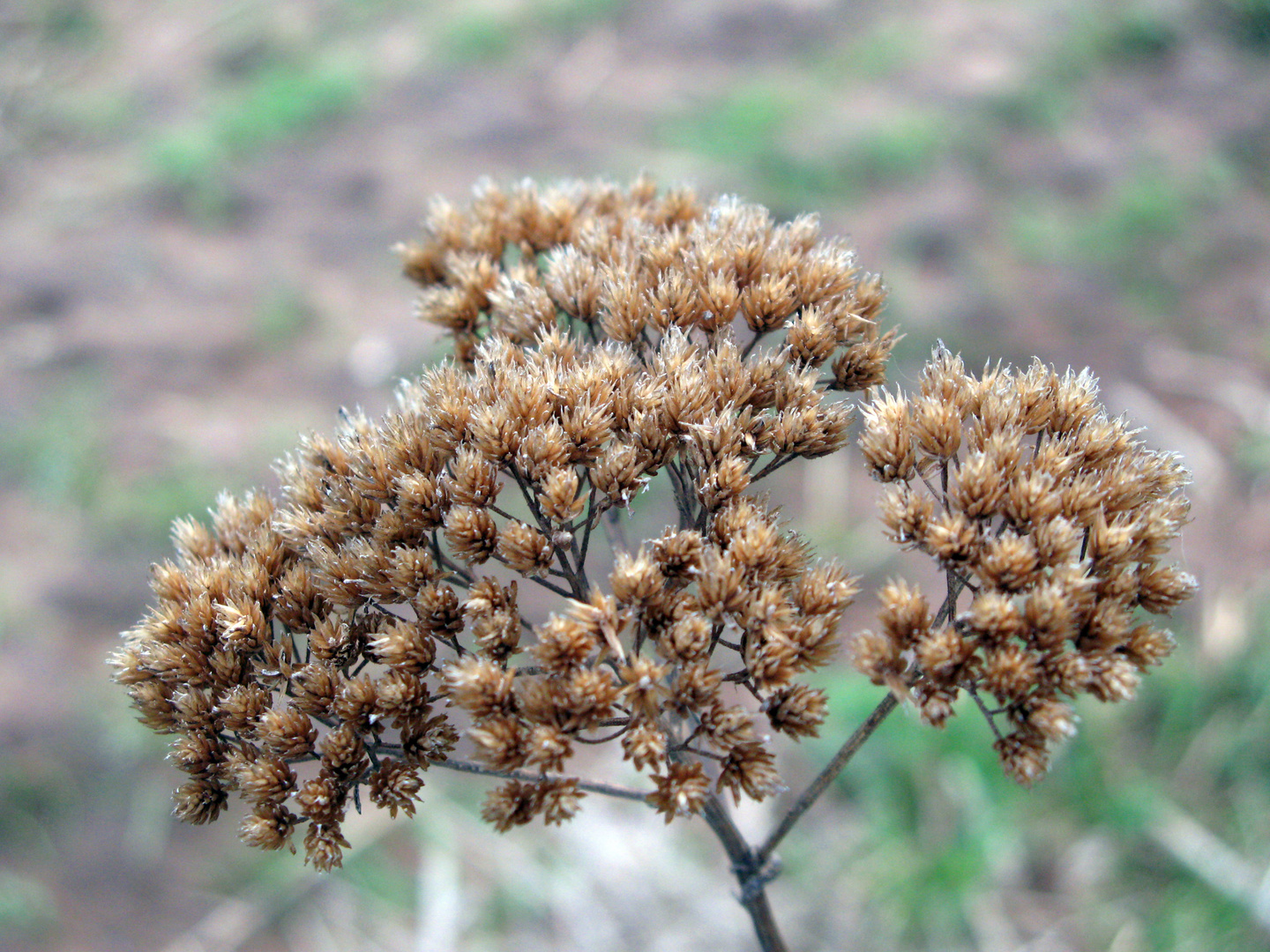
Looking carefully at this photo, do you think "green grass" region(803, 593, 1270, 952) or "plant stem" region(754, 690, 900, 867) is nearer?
"plant stem" region(754, 690, 900, 867)

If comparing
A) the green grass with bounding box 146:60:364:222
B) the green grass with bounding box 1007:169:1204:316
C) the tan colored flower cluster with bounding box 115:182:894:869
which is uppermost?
the green grass with bounding box 146:60:364:222

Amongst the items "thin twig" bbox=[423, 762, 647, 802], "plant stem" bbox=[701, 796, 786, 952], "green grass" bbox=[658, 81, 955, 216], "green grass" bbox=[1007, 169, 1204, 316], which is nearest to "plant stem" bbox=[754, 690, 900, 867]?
"plant stem" bbox=[701, 796, 786, 952]

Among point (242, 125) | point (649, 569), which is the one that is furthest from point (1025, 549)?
point (242, 125)

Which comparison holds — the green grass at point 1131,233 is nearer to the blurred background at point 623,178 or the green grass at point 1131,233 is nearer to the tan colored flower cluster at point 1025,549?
the blurred background at point 623,178

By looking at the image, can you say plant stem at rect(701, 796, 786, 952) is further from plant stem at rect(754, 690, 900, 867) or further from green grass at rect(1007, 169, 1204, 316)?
green grass at rect(1007, 169, 1204, 316)

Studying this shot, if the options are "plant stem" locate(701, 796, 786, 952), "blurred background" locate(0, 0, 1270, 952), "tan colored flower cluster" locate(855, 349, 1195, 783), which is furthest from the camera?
"blurred background" locate(0, 0, 1270, 952)

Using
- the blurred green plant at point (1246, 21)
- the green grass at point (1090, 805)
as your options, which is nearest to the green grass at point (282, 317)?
the green grass at point (1090, 805)
